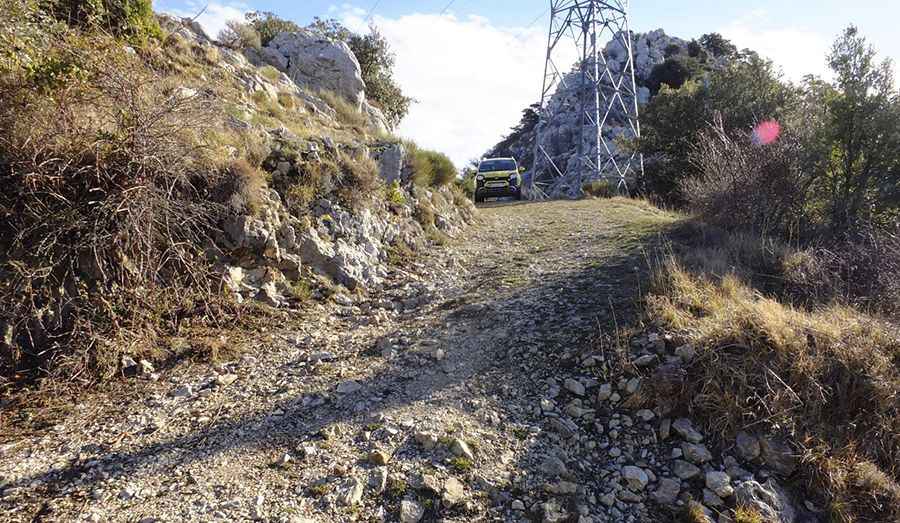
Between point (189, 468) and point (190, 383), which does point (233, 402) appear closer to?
point (190, 383)

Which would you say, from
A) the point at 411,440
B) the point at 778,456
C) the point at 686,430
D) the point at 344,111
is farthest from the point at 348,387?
the point at 344,111

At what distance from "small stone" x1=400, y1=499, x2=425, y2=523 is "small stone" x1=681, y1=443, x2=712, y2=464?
1.89 meters

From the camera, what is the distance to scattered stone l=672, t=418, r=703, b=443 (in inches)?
128

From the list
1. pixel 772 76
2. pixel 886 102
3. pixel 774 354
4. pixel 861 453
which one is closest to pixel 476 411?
pixel 774 354

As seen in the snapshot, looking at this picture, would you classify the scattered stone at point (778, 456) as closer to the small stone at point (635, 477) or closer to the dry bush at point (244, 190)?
the small stone at point (635, 477)

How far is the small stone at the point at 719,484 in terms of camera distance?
112 inches

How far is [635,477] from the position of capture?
3.00m

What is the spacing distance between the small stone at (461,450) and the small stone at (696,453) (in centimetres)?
151

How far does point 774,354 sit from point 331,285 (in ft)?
14.9

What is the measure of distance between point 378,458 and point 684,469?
2.06 metres

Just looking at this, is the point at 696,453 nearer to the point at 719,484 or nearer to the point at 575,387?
the point at 719,484

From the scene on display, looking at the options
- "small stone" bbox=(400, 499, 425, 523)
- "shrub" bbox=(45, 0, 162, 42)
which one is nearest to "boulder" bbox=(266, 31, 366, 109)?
"shrub" bbox=(45, 0, 162, 42)

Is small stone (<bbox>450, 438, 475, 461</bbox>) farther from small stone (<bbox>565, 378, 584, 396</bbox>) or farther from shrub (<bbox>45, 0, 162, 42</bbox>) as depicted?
shrub (<bbox>45, 0, 162, 42</bbox>)

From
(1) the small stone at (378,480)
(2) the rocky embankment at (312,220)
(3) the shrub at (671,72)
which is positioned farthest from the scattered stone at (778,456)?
(3) the shrub at (671,72)
